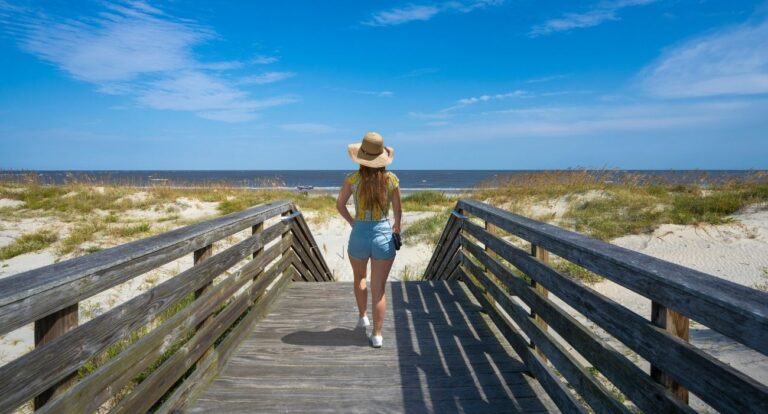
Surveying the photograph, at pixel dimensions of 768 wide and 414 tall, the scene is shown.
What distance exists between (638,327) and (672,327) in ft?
0.45

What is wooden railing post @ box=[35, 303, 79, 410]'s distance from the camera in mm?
1562

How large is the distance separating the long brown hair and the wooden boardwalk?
1.27 m

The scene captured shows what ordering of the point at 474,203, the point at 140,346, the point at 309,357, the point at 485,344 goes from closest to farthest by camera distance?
1. the point at 140,346
2. the point at 309,357
3. the point at 485,344
4. the point at 474,203

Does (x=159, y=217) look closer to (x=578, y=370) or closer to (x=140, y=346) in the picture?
(x=140, y=346)

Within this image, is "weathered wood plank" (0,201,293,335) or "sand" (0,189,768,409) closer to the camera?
"weathered wood plank" (0,201,293,335)

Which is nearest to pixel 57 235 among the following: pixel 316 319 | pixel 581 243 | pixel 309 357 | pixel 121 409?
pixel 316 319

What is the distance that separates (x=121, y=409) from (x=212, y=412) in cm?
75

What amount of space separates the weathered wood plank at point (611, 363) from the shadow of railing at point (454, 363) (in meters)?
0.59

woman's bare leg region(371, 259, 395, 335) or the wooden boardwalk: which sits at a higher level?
woman's bare leg region(371, 259, 395, 335)

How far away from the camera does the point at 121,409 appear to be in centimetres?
197

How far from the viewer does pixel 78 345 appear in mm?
1681

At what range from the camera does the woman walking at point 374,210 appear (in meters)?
3.57

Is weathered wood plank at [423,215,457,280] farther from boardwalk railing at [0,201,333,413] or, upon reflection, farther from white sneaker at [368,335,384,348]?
boardwalk railing at [0,201,333,413]

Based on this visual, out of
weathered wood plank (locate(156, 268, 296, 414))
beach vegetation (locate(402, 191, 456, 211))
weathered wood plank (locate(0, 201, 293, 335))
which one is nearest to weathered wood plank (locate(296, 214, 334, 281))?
weathered wood plank (locate(156, 268, 296, 414))
